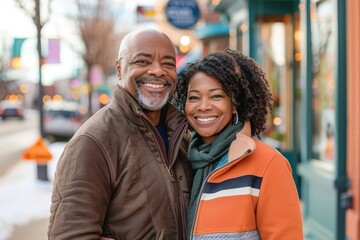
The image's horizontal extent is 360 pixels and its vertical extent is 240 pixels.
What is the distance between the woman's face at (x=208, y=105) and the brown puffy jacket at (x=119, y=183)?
17 centimetres

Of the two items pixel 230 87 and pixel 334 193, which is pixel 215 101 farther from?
pixel 334 193

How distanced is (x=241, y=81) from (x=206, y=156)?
1.25ft

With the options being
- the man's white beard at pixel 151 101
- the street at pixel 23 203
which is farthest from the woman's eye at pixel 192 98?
the street at pixel 23 203

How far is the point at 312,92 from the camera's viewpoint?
6.14 m

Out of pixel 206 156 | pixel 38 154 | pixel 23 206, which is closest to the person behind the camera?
pixel 206 156

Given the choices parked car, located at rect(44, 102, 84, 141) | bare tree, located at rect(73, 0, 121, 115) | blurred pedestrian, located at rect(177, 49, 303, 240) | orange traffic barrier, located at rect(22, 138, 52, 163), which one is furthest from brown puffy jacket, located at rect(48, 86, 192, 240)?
bare tree, located at rect(73, 0, 121, 115)

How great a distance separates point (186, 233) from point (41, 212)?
19.3 ft

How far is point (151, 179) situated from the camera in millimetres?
2133

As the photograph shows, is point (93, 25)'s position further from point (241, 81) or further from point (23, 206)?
point (241, 81)

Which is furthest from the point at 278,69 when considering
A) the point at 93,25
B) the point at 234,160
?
the point at 93,25

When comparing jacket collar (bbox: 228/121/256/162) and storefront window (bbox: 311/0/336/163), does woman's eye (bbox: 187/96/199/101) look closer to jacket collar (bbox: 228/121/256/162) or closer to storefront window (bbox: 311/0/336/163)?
jacket collar (bbox: 228/121/256/162)

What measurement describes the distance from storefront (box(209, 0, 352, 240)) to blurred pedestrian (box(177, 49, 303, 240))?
2771 mm

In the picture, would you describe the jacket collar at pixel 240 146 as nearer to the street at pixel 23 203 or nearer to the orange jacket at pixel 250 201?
the orange jacket at pixel 250 201

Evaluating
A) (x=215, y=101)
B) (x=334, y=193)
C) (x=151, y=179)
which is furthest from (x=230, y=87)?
(x=334, y=193)
